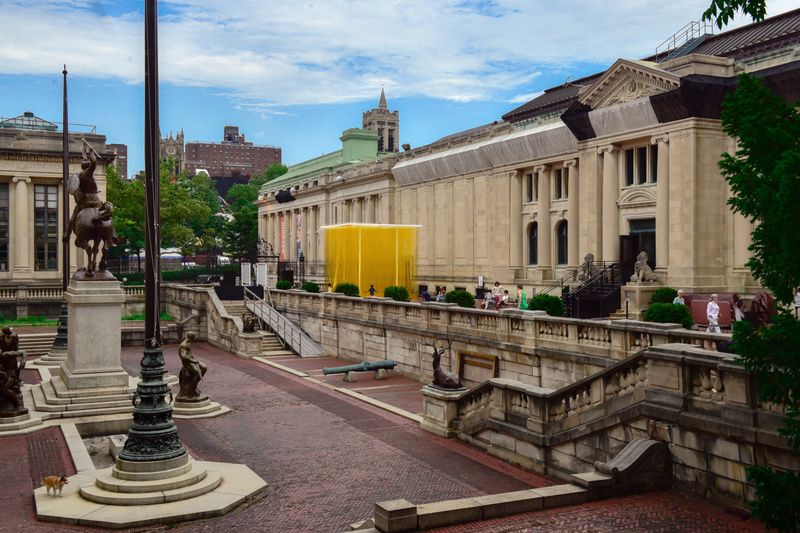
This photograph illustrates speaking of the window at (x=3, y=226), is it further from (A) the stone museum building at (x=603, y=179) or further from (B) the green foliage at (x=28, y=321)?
(A) the stone museum building at (x=603, y=179)

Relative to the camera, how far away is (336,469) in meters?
16.8

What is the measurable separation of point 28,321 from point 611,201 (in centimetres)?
3785

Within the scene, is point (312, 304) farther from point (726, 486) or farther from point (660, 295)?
point (726, 486)

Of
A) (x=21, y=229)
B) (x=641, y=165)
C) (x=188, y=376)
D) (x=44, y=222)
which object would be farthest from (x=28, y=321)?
(x=641, y=165)

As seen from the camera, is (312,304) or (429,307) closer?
(429,307)

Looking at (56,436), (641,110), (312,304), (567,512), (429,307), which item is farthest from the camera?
(312,304)

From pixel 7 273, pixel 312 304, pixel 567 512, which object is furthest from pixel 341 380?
pixel 7 273

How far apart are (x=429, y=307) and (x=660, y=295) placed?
9.26 metres

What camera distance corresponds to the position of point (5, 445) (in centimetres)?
1830

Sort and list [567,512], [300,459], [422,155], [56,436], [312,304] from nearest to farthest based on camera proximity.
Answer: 1. [567,512]
2. [300,459]
3. [56,436]
4. [312,304]
5. [422,155]

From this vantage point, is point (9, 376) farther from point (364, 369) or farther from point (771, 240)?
point (771, 240)

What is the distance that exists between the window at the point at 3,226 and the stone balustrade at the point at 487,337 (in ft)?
120

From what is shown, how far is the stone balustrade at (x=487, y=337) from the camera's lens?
66.1ft

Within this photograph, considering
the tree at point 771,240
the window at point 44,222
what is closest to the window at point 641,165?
the tree at point 771,240
